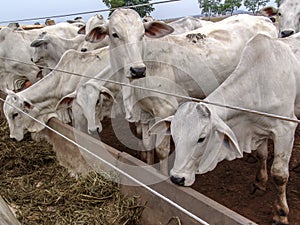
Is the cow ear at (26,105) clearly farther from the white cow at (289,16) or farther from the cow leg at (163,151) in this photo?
the white cow at (289,16)

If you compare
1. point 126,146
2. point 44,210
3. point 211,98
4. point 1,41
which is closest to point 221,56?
point 211,98

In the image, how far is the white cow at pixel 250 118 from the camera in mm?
2338

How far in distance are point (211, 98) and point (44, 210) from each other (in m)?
1.66

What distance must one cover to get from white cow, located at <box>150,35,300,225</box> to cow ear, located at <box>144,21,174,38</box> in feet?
2.78

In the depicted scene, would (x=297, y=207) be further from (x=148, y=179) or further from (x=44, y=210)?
(x=44, y=210)

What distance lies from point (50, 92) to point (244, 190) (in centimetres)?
266

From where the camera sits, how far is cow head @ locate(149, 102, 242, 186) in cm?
229

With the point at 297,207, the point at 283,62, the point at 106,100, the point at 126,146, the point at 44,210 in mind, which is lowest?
the point at 126,146

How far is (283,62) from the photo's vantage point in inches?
111

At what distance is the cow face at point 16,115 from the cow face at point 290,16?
336 centimetres

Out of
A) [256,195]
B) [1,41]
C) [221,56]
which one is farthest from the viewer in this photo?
[1,41]

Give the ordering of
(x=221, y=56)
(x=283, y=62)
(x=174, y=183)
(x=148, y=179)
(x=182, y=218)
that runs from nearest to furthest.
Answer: (x=182, y=218), (x=174, y=183), (x=148, y=179), (x=283, y=62), (x=221, y=56)

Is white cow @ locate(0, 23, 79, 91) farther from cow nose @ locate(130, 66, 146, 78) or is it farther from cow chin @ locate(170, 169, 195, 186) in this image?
cow chin @ locate(170, 169, 195, 186)

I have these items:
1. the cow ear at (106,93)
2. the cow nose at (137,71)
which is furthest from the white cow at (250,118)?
the cow ear at (106,93)
